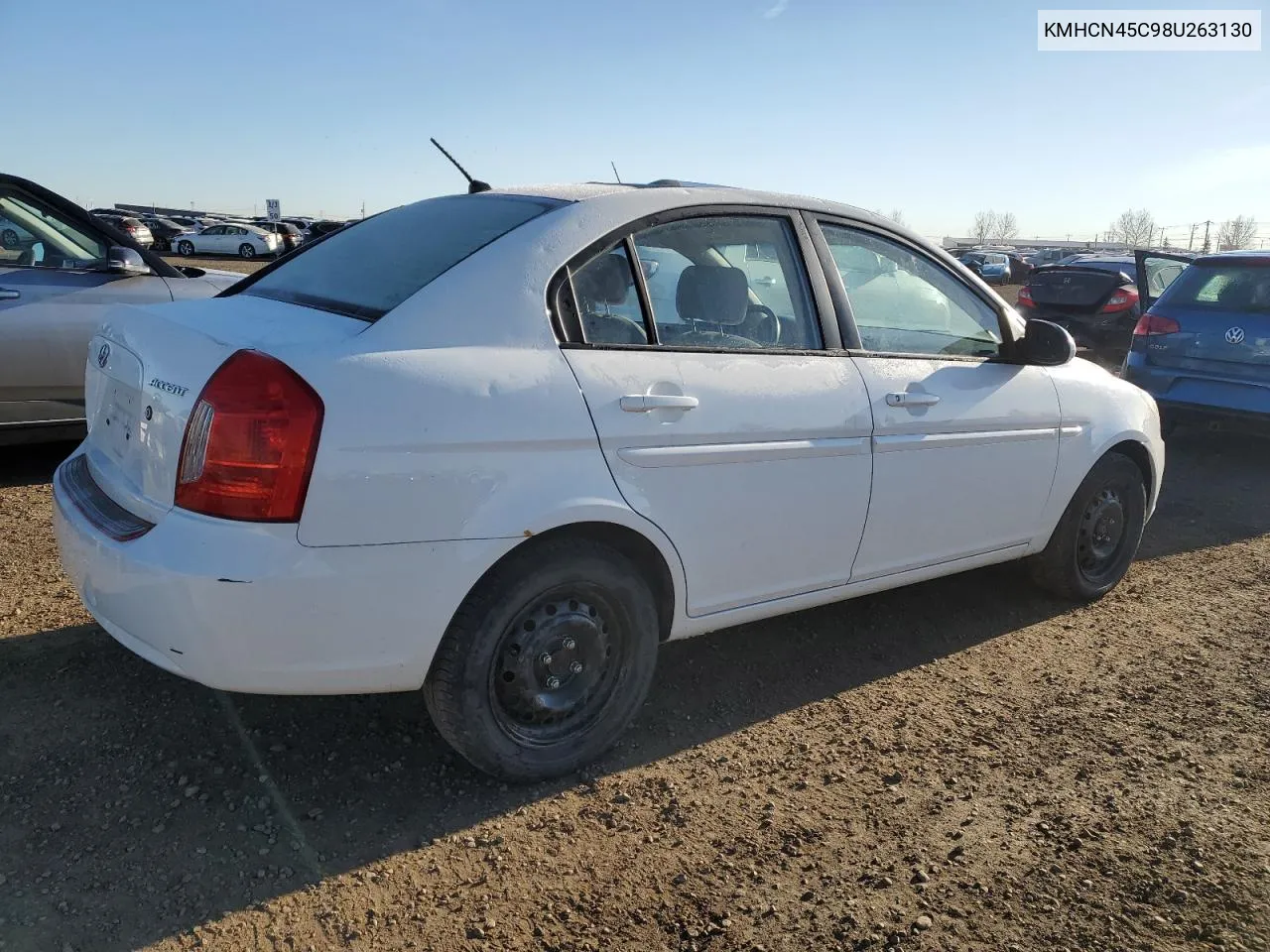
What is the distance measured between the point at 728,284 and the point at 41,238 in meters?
4.33

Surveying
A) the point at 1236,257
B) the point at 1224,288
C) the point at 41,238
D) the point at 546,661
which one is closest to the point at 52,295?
the point at 41,238

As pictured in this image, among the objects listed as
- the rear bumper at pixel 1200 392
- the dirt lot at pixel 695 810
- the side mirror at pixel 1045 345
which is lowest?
the dirt lot at pixel 695 810

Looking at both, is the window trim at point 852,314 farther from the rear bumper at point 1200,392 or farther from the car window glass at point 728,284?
the rear bumper at point 1200,392

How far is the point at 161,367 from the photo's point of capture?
8.29 feet

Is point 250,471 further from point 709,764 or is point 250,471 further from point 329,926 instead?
point 709,764

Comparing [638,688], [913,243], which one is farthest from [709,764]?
[913,243]

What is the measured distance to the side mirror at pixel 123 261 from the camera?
561 centimetres

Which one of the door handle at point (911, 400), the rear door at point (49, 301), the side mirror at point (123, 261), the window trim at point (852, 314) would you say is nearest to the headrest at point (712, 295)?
the window trim at point (852, 314)

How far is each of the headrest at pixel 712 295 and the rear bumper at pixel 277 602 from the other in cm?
105

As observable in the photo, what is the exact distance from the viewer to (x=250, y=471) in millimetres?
2250

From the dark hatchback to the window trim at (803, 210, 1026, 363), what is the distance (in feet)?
26.8

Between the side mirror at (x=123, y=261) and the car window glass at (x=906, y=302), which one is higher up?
the side mirror at (x=123, y=261)

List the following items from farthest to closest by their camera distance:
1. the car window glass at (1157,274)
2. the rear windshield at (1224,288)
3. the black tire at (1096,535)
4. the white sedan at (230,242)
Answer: the white sedan at (230,242) < the car window glass at (1157,274) < the rear windshield at (1224,288) < the black tire at (1096,535)

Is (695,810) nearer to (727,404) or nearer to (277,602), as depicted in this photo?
(727,404)
